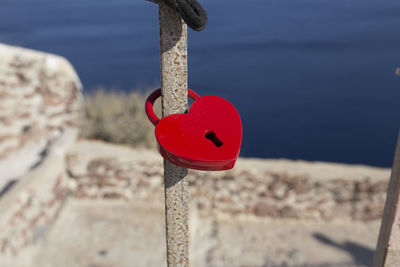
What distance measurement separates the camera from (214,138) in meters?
0.67

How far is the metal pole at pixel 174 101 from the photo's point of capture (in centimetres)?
58

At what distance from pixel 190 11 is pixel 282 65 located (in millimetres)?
19603

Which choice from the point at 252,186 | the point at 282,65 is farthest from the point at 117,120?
the point at 282,65

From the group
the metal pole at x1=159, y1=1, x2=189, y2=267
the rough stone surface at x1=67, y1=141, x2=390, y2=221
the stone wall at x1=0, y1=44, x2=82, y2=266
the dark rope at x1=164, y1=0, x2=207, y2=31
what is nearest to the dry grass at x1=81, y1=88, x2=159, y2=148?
the stone wall at x1=0, y1=44, x2=82, y2=266

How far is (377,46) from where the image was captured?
2064 centimetres

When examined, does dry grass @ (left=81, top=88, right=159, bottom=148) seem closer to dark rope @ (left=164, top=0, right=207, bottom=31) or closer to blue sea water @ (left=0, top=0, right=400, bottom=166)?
blue sea water @ (left=0, top=0, right=400, bottom=166)

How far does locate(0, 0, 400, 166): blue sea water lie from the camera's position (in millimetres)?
12508

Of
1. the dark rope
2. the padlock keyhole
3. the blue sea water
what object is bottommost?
the blue sea water

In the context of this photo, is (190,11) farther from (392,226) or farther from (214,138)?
(392,226)

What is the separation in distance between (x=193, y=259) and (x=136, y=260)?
0.59 m

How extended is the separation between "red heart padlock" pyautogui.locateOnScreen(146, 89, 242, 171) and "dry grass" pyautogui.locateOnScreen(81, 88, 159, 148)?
458 cm

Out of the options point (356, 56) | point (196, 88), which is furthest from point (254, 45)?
point (196, 88)

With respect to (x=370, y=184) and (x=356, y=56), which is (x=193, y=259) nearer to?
(x=370, y=184)

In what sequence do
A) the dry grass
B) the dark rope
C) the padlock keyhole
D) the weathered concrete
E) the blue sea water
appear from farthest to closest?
the blue sea water → the dry grass → the weathered concrete → the padlock keyhole → the dark rope
